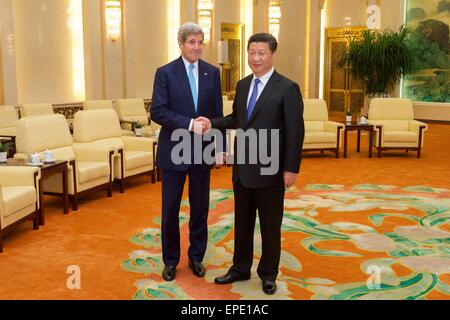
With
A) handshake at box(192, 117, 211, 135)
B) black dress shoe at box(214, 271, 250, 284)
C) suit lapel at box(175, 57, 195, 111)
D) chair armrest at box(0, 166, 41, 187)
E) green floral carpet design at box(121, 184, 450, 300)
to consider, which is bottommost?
green floral carpet design at box(121, 184, 450, 300)

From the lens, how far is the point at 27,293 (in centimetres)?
361

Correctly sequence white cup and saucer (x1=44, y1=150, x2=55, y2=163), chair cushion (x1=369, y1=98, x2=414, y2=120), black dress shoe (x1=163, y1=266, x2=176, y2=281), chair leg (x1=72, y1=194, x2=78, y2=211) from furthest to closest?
1. chair cushion (x1=369, y1=98, x2=414, y2=120)
2. chair leg (x1=72, y1=194, x2=78, y2=211)
3. white cup and saucer (x1=44, y1=150, x2=55, y2=163)
4. black dress shoe (x1=163, y1=266, x2=176, y2=281)

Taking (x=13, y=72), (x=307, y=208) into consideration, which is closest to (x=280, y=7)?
(x=13, y=72)

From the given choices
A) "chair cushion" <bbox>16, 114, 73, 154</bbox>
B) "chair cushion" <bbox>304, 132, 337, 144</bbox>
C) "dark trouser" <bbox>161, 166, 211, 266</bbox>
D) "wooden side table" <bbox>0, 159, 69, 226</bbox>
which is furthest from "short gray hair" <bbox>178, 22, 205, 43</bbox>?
"chair cushion" <bbox>304, 132, 337, 144</bbox>

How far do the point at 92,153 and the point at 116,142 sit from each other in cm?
77

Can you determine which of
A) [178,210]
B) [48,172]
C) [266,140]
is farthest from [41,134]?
[266,140]

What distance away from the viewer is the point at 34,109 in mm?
8750

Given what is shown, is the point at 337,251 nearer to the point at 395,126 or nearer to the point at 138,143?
the point at 138,143

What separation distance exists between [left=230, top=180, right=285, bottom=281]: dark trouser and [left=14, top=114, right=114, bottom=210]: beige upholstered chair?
2.80 meters

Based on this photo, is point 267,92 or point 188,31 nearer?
point 267,92

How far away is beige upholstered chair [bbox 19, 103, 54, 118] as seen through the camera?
8.60 metres

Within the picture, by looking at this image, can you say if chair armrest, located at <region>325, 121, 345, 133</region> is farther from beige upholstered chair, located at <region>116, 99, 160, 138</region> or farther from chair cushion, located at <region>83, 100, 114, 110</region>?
chair cushion, located at <region>83, 100, 114, 110</region>

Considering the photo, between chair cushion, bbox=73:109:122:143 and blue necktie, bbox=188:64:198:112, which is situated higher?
blue necktie, bbox=188:64:198:112

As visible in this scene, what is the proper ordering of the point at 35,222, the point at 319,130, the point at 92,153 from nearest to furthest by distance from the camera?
the point at 35,222 < the point at 92,153 < the point at 319,130
